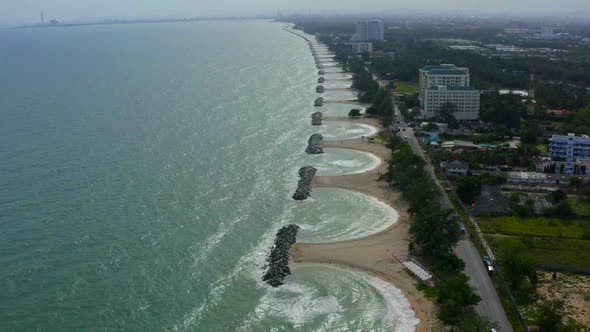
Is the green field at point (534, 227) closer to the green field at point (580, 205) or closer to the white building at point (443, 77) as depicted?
the green field at point (580, 205)

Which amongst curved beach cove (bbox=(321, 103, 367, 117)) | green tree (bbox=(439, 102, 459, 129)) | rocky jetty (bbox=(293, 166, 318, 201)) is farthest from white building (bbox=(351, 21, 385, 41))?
rocky jetty (bbox=(293, 166, 318, 201))

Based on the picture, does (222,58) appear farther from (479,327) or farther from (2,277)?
(479,327)

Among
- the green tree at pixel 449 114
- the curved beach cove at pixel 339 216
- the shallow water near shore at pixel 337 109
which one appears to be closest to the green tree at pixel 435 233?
the curved beach cove at pixel 339 216

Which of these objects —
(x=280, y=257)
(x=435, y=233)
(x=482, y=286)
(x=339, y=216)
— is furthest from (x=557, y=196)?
(x=280, y=257)

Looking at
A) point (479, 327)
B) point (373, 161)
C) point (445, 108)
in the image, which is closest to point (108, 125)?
point (373, 161)

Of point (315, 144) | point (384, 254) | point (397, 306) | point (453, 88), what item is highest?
point (453, 88)

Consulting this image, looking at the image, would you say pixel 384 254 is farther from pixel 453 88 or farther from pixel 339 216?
pixel 453 88
